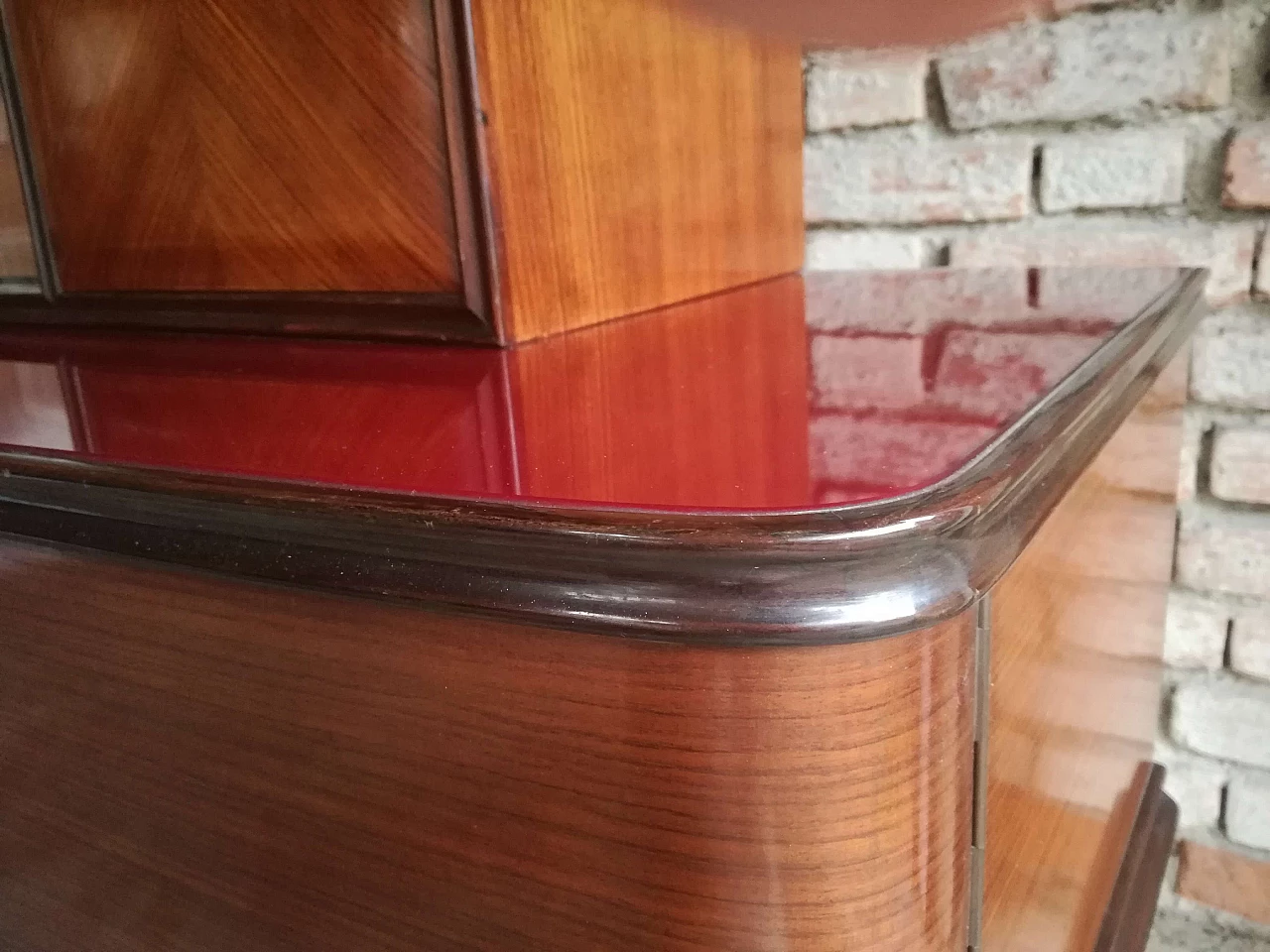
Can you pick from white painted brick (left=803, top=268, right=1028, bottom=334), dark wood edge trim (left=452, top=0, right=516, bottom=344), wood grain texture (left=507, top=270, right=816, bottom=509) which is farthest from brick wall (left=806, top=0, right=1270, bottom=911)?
dark wood edge trim (left=452, top=0, right=516, bottom=344)

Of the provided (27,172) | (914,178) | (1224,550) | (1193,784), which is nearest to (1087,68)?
(914,178)

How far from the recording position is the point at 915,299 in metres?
0.68

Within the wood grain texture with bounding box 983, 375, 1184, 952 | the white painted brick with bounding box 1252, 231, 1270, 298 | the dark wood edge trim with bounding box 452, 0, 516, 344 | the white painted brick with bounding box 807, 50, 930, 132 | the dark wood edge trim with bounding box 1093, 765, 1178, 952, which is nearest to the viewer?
the wood grain texture with bounding box 983, 375, 1184, 952

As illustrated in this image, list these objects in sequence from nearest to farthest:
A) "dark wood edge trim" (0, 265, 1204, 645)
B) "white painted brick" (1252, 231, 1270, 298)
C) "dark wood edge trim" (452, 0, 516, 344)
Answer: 1. "dark wood edge trim" (0, 265, 1204, 645)
2. "dark wood edge trim" (452, 0, 516, 344)
3. "white painted brick" (1252, 231, 1270, 298)

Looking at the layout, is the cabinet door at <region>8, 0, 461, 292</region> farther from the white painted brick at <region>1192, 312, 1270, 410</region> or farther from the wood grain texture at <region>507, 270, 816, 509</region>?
the white painted brick at <region>1192, 312, 1270, 410</region>

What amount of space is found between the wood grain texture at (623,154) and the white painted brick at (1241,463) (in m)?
0.38

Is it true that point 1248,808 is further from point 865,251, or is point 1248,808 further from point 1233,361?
point 865,251

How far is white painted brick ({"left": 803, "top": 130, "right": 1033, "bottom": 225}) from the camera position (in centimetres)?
87

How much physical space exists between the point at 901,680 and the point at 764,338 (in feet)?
1.03

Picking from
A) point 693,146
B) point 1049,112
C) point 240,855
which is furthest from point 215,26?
point 1049,112

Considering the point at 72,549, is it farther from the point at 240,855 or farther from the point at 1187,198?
the point at 1187,198

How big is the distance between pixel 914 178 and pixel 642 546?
710mm

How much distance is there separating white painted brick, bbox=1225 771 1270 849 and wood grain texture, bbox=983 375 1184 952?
6.9 inches

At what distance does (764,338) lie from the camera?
1.92 feet
